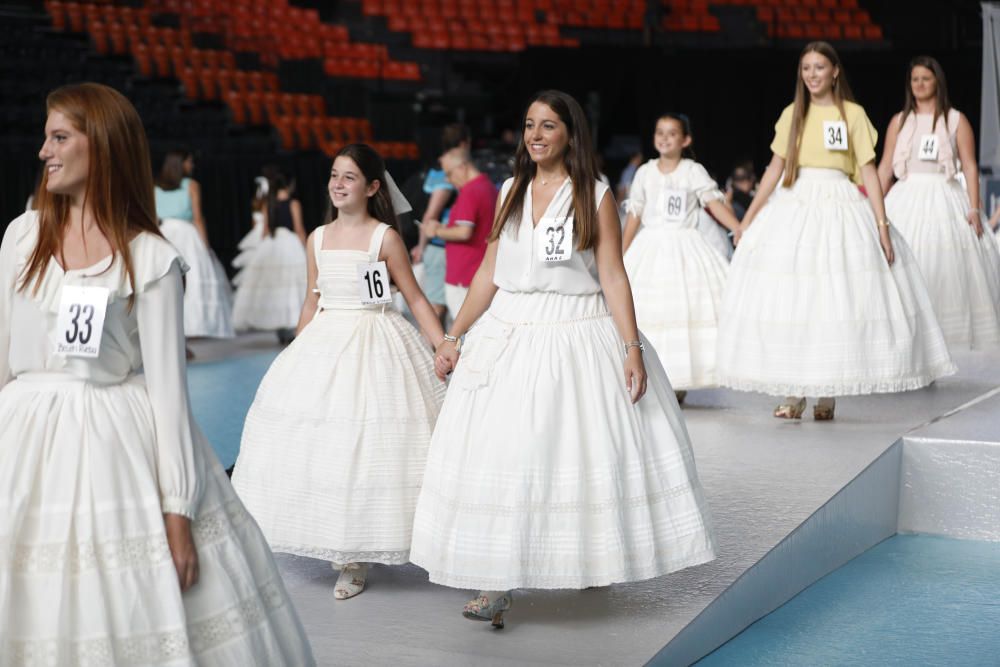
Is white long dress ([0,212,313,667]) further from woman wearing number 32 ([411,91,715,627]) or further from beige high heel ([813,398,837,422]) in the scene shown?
beige high heel ([813,398,837,422])

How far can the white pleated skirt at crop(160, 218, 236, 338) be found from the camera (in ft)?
31.9

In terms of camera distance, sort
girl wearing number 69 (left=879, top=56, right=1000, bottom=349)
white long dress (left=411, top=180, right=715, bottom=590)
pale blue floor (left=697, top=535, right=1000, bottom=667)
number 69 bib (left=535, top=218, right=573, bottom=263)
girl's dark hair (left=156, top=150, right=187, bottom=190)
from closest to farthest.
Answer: white long dress (left=411, top=180, right=715, bottom=590) < number 69 bib (left=535, top=218, right=573, bottom=263) < pale blue floor (left=697, top=535, right=1000, bottom=667) < girl wearing number 69 (left=879, top=56, right=1000, bottom=349) < girl's dark hair (left=156, top=150, right=187, bottom=190)

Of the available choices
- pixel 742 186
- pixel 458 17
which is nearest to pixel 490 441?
pixel 742 186

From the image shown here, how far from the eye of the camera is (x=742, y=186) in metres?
13.3

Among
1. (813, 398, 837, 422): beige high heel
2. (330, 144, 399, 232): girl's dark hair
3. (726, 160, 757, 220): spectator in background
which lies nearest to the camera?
(330, 144, 399, 232): girl's dark hair

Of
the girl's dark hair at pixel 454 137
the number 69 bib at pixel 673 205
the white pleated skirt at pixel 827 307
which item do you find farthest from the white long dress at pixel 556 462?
the girl's dark hair at pixel 454 137

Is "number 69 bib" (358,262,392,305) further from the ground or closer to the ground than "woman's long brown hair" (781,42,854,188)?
closer to the ground

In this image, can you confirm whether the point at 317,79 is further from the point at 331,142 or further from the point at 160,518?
the point at 160,518

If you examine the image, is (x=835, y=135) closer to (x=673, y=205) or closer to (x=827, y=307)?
(x=827, y=307)

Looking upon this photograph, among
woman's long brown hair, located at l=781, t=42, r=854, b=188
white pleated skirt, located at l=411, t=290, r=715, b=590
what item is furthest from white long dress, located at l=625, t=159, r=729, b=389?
white pleated skirt, located at l=411, t=290, r=715, b=590

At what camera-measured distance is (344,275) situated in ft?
12.7

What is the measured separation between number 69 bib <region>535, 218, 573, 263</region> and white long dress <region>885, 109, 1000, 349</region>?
12.2 feet

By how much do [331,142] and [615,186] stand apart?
3.33 meters

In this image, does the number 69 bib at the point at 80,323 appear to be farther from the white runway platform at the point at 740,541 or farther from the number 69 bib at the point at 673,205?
the number 69 bib at the point at 673,205
